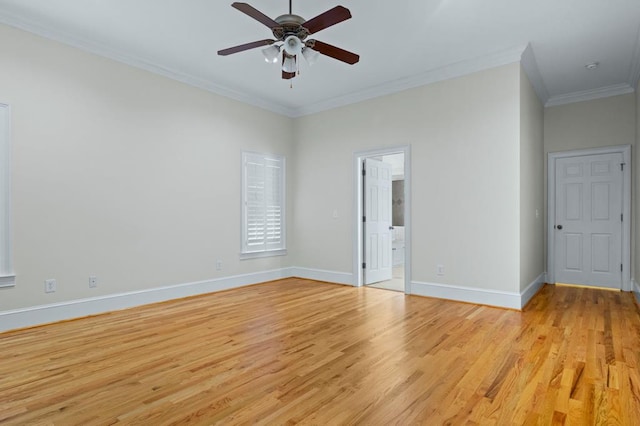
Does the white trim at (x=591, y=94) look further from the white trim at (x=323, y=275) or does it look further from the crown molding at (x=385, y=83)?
the white trim at (x=323, y=275)

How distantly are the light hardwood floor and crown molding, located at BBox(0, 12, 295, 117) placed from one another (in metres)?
3.04

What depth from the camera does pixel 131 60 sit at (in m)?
4.47

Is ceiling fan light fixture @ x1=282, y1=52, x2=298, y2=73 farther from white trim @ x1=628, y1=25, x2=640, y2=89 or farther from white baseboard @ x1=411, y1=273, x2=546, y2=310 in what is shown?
white trim @ x1=628, y1=25, x2=640, y2=89

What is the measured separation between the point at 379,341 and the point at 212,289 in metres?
2.98

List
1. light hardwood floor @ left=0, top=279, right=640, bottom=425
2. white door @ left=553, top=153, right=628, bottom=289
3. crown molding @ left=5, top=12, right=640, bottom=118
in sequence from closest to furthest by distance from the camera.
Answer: light hardwood floor @ left=0, top=279, right=640, bottom=425
crown molding @ left=5, top=12, right=640, bottom=118
white door @ left=553, top=153, right=628, bottom=289

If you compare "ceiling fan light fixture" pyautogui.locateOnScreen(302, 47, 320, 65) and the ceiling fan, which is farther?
"ceiling fan light fixture" pyautogui.locateOnScreen(302, 47, 320, 65)

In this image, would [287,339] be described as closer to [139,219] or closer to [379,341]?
[379,341]

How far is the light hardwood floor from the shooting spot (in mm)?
2096

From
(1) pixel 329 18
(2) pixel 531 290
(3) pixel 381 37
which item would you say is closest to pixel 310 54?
(1) pixel 329 18

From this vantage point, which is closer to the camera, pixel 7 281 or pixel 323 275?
pixel 7 281

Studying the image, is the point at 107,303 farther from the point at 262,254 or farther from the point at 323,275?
the point at 323,275

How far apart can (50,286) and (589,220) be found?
743 centimetres

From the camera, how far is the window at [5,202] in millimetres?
3535

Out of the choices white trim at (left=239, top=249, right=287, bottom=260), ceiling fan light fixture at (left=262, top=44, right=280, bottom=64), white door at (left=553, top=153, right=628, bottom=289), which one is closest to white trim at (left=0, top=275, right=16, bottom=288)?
white trim at (left=239, top=249, right=287, bottom=260)
